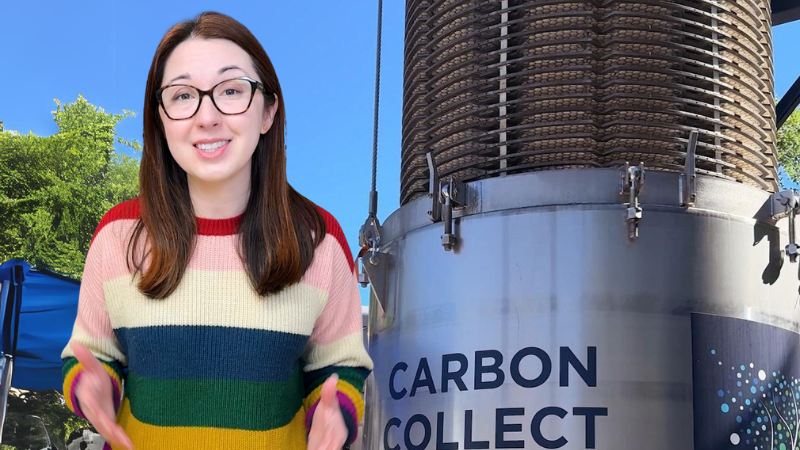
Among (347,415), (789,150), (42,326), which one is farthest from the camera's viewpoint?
(789,150)

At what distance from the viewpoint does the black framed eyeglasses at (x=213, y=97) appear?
241 centimetres

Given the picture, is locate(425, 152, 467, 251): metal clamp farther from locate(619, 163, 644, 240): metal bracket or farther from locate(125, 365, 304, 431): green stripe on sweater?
locate(125, 365, 304, 431): green stripe on sweater

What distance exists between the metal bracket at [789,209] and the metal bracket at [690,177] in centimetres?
56

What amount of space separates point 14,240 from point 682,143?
70.8 feet

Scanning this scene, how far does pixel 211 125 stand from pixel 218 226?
0.22 m

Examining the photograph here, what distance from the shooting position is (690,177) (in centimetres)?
535

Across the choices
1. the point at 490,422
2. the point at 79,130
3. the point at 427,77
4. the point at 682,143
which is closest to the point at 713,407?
the point at 490,422

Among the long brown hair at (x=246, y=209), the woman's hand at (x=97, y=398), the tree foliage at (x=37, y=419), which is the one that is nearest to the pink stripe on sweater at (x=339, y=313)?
the long brown hair at (x=246, y=209)

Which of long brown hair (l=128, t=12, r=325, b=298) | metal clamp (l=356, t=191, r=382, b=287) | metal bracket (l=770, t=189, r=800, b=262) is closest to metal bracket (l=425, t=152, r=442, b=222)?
metal clamp (l=356, t=191, r=382, b=287)

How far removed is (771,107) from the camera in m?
6.30

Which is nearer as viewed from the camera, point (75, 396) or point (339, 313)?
point (75, 396)

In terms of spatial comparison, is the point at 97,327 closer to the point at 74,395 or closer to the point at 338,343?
the point at 74,395

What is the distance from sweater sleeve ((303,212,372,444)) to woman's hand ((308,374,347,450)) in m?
0.12

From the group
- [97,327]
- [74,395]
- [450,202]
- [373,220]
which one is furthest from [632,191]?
[74,395]
